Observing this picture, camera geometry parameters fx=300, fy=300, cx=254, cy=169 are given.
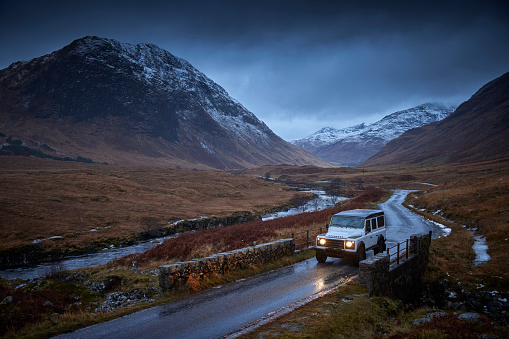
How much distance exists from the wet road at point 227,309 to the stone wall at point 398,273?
153cm

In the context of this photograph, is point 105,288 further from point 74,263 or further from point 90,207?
point 90,207

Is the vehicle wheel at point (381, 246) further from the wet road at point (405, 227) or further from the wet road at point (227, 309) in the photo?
the wet road at point (227, 309)

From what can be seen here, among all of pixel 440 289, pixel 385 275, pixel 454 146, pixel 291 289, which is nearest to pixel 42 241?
pixel 291 289

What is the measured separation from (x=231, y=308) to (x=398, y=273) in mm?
7320

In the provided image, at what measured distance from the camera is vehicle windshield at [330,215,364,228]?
15.7m

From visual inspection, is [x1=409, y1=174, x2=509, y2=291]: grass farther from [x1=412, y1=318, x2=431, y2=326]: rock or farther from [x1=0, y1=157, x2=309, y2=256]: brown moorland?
[x1=0, y1=157, x2=309, y2=256]: brown moorland

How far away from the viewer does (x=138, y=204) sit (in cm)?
5088

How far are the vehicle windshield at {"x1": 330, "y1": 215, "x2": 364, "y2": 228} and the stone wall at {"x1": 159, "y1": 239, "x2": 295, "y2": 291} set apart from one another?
291 centimetres

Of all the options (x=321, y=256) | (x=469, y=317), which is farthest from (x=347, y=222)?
(x=469, y=317)

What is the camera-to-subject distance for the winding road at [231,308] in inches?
327

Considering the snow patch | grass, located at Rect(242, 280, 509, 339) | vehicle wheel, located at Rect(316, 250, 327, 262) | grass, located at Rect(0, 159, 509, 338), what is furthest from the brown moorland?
the snow patch

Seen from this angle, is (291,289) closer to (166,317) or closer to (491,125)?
(166,317)

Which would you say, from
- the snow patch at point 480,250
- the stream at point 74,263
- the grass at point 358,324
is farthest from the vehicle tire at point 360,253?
the stream at point 74,263

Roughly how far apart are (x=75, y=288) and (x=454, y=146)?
9224 inches
